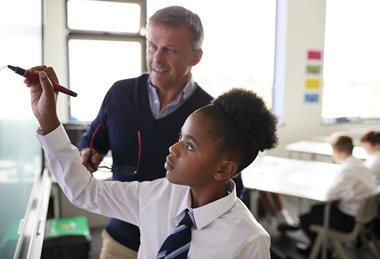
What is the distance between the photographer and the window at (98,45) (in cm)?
362

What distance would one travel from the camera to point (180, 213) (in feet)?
3.40

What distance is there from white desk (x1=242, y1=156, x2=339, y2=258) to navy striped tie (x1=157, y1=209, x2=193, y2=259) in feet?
6.18

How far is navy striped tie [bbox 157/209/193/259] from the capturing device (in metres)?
0.94

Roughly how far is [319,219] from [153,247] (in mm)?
2299

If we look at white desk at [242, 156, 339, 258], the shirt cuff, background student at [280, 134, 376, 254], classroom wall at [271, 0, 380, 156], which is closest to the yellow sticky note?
classroom wall at [271, 0, 380, 156]

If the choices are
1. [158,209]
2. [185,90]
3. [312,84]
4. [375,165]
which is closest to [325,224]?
[375,165]

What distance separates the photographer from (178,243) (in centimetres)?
95

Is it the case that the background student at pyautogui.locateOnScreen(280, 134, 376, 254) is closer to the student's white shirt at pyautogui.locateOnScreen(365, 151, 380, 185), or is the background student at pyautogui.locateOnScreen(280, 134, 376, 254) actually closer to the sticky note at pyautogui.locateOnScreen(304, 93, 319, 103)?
the student's white shirt at pyautogui.locateOnScreen(365, 151, 380, 185)

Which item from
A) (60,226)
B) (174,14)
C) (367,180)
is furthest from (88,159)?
(367,180)

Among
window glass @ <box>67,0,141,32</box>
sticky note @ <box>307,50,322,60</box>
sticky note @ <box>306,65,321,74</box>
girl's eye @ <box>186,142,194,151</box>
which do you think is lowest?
girl's eye @ <box>186,142,194,151</box>

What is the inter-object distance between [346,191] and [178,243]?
7.29 feet

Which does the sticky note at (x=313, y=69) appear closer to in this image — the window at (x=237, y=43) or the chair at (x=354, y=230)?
the window at (x=237, y=43)

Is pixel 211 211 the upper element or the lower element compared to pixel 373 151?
upper

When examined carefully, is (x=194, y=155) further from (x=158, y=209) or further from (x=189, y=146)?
(x=158, y=209)
